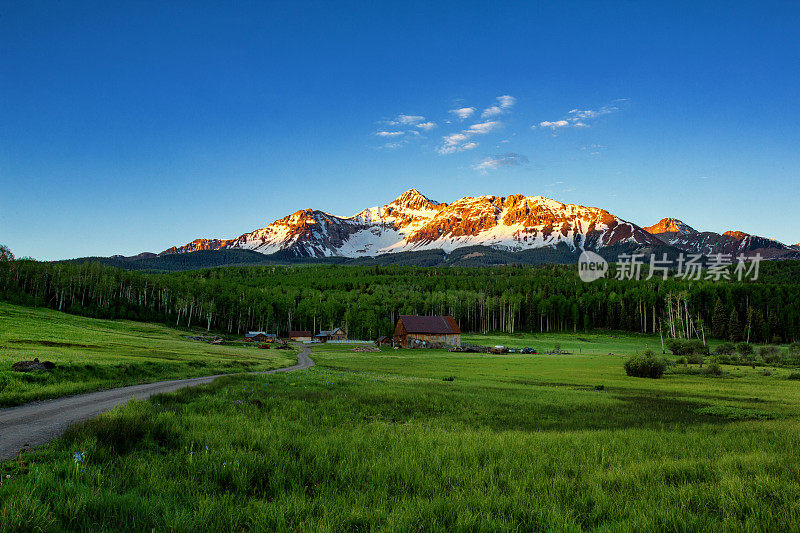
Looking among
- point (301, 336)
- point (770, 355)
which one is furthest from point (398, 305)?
point (770, 355)

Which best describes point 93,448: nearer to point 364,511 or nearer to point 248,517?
point 248,517

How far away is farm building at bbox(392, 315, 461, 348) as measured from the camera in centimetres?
11594

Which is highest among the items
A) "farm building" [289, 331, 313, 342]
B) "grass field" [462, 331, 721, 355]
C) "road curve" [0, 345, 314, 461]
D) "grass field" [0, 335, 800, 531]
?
"grass field" [0, 335, 800, 531]

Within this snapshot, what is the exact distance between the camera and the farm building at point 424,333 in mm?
115938

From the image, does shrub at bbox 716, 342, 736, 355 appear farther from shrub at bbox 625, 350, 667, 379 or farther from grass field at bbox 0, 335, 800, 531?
grass field at bbox 0, 335, 800, 531

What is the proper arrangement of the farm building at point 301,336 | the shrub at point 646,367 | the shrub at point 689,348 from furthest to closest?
1. the farm building at point 301,336
2. the shrub at point 689,348
3. the shrub at point 646,367

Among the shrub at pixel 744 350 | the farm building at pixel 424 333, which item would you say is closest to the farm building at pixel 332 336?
the farm building at pixel 424 333

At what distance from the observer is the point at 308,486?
7.50 m

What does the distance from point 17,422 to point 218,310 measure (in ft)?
514

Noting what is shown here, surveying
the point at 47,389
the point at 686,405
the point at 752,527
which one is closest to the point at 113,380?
the point at 47,389

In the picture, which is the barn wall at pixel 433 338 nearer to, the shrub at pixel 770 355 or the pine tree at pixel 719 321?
the shrub at pixel 770 355

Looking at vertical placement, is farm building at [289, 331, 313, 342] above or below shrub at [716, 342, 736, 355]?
below

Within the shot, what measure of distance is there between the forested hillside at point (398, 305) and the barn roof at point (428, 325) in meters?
29.1

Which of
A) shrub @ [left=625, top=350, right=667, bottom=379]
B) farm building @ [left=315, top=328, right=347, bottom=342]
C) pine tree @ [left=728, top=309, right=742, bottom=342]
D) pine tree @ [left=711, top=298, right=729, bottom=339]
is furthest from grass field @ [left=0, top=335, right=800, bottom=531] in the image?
pine tree @ [left=711, top=298, right=729, bottom=339]
